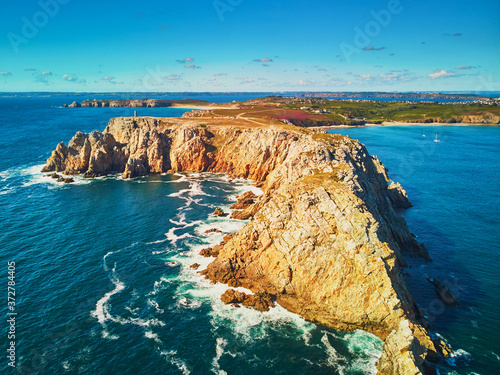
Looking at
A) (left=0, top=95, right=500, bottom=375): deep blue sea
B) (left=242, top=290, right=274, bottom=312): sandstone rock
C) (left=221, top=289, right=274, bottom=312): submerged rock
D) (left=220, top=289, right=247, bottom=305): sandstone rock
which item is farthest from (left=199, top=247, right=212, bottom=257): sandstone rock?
(left=242, top=290, right=274, bottom=312): sandstone rock

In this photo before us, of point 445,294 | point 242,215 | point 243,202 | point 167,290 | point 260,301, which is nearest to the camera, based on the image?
point 260,301

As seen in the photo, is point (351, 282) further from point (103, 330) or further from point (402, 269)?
point (103, 330)

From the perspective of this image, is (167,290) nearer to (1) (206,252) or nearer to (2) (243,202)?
(1) (206,252)

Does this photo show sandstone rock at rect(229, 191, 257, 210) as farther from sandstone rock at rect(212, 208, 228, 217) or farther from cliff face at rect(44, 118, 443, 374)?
sandstone rock at rect(212, 208, 228, 217)

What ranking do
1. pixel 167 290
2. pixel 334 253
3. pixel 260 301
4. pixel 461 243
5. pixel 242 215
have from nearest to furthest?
pixel 334 253
pixel 260 301
pixel 167 290
pixel 461 243
pixel 242 215

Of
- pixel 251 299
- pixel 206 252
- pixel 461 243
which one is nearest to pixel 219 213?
pixel 206 252

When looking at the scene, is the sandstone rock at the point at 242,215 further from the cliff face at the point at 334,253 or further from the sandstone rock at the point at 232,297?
the sandstone rock at the point at 232,297
